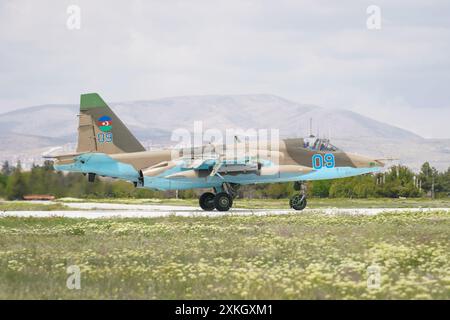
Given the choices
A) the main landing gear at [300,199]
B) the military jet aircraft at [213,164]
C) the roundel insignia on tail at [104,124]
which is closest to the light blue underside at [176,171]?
the military jet aircraft at [213,164]

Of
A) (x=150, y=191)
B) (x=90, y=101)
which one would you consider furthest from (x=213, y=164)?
(x=150, y=191)

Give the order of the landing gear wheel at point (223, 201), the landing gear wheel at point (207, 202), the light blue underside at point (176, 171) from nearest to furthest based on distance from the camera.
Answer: the light blue underside at point (176, 171) < the landing gear wheel at point (223, 201) < the landing gear wheel at point (207, 202)

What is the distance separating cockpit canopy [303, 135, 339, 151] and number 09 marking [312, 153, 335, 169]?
390 millimetres

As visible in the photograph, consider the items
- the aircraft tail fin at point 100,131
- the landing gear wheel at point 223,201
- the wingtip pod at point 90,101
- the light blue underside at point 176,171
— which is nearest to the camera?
the light blue underside at point 176,171

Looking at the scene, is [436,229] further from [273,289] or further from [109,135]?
[109,135]

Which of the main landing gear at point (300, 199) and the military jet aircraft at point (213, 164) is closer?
the military jet aircraft at point (213, 164)

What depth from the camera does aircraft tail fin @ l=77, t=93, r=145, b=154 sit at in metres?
39.5

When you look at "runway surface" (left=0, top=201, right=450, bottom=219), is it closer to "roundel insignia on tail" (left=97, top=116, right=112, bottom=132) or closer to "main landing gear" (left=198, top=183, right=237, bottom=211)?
"main landing gear" (left=198, top=183, right=237, bottom=211)

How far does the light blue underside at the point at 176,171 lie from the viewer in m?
38.0

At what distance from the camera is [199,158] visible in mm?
38031

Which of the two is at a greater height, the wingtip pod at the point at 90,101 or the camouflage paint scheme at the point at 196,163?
the wingtip pod at the point at 90,101

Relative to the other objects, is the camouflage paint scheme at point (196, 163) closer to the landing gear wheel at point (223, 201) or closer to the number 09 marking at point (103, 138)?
the number 09 marking at point (103, 138)
